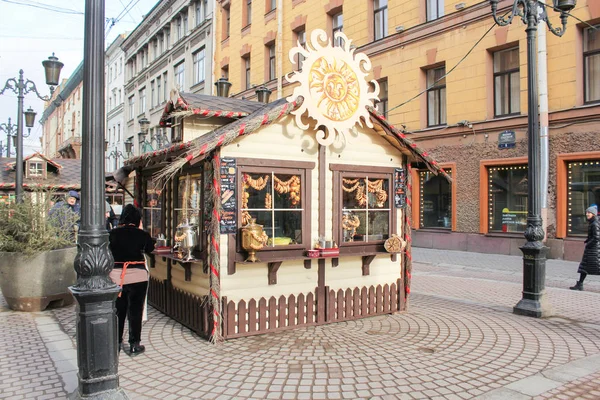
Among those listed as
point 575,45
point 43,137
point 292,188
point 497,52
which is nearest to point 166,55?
point 497,52

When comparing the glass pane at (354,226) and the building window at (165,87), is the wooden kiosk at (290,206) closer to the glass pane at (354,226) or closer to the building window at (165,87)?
the glass pane at (354,226)

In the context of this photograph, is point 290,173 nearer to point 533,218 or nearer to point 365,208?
point 365,208

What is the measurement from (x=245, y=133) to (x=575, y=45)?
11.9 m

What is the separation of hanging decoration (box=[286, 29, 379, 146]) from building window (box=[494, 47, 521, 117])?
10145 millimetres

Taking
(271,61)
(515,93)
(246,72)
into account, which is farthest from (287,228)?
(246,72)

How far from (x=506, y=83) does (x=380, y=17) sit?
650 cm

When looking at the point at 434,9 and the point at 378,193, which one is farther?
the point at 434,9

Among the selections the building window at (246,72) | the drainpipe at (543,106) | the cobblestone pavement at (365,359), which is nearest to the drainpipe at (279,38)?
the building window at (246,72)

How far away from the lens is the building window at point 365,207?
7293mm

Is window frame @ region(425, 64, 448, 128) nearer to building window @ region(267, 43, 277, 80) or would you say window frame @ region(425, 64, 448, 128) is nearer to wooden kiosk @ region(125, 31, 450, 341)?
wooden kiosk @ region(125, 31, 450, 341)

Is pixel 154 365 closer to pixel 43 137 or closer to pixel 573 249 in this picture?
pixel 573 249

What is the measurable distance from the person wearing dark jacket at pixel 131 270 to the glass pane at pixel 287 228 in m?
1.74

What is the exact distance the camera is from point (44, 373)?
4961 mm

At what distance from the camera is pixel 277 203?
6703 millimetres
